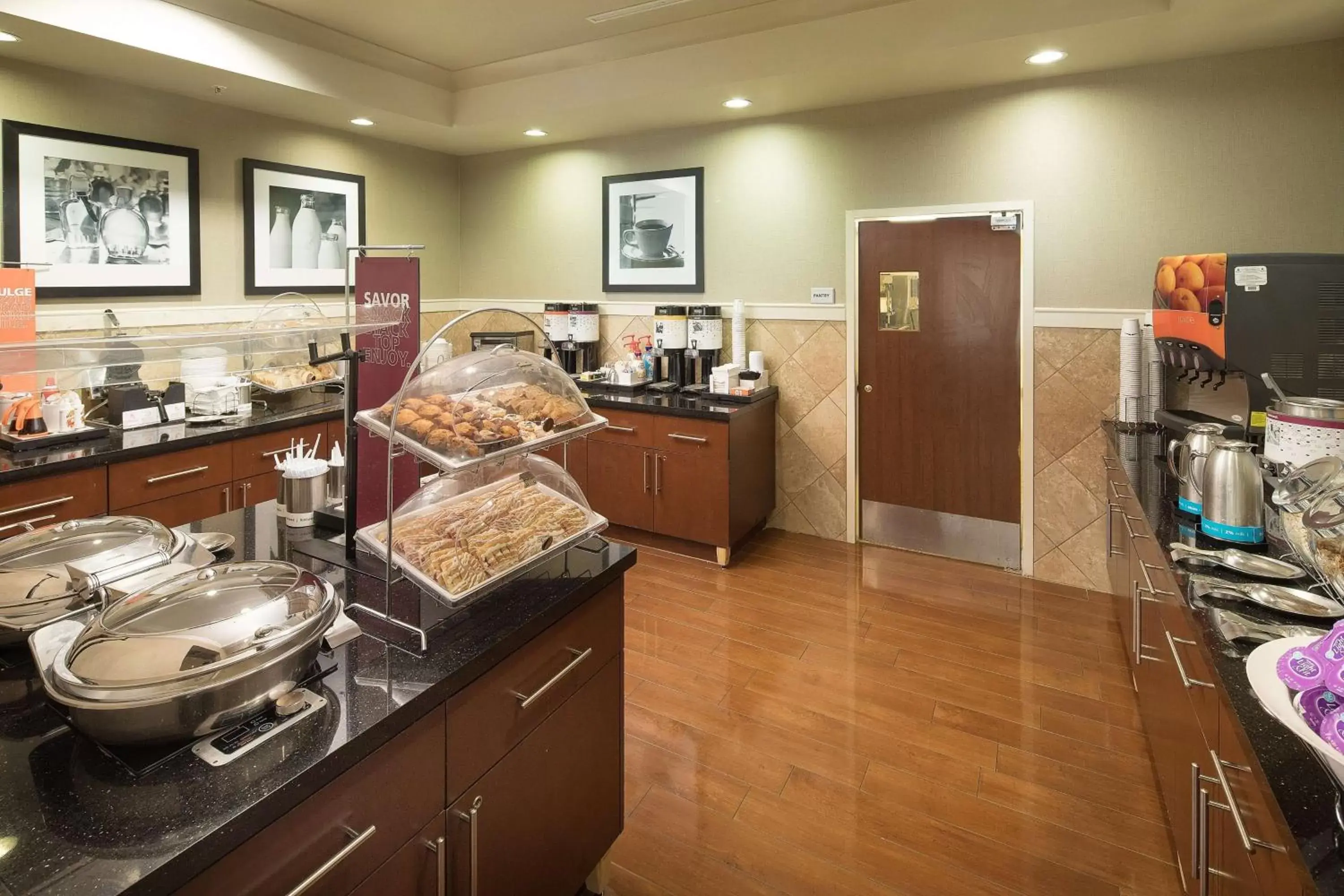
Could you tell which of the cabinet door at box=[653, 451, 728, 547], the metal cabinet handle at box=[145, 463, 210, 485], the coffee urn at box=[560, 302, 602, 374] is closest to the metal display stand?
the metal cabinet handle at box=[145, 463, 210, 485]

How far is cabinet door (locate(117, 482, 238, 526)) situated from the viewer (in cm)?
317

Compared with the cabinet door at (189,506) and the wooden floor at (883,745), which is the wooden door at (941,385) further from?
the cabinet door at (189,506)

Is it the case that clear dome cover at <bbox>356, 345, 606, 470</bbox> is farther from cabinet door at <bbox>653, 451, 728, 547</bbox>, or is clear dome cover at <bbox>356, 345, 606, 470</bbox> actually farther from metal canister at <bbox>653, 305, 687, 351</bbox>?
metal canister at <bbox>653, 305, 687, 351</bbox>

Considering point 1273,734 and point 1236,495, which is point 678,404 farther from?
point 1273,734

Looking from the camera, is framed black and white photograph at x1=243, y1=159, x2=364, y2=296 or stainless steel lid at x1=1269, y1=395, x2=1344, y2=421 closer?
stainless steel lid at x1=1269, y1=395, x2=1344, y2=421

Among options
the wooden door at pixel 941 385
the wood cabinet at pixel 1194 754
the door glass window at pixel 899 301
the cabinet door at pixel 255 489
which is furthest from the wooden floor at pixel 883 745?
the cabinet door at pixel 255 489

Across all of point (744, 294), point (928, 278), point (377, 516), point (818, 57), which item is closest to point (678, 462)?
point (744, 294)

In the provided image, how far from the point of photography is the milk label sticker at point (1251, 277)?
98.2 inches

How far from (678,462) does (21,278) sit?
10.2 feet

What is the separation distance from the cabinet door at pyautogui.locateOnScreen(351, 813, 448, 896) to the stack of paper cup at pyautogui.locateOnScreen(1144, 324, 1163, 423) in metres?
3.47

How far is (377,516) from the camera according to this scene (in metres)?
1.76

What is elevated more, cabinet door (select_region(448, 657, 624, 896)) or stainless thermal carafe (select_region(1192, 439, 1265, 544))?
stainless thermal carafe (select_region(1192, 439, 1265, 544))

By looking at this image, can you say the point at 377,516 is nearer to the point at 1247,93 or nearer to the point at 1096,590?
the point at 1096,590

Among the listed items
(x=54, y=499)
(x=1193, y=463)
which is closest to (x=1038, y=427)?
(x=1193, y=463)
